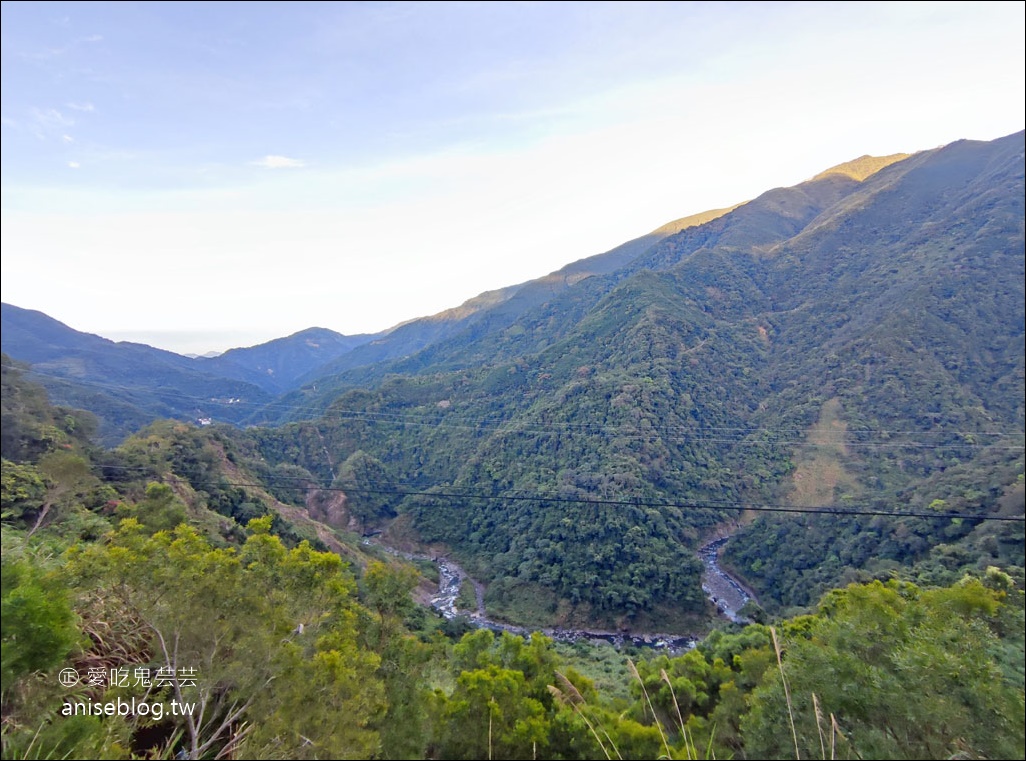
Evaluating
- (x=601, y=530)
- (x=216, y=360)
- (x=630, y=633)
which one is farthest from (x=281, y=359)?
(x=630, y=633)

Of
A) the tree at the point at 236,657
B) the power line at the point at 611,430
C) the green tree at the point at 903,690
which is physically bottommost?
the power line at the point at 611,430

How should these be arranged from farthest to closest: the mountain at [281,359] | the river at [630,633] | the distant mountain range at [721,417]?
1. the mountain at [281,359]
2. the river at [630,633]
3. the distant mountain range at [721,417]

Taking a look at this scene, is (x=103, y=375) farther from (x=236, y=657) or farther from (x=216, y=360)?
(x=216, y=360)

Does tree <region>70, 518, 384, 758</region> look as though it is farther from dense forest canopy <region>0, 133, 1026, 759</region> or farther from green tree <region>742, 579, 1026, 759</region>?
green tree <region>742, 579, 1026, 759</region>

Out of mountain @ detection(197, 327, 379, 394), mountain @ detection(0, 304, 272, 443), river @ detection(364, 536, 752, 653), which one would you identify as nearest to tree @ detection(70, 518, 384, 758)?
mountain @ detection(0, 304, 272, 443)

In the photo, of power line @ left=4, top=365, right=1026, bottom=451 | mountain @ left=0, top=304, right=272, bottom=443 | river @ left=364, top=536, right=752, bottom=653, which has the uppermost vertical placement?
mountain @ left=0, top=304, right=272, bottom=443

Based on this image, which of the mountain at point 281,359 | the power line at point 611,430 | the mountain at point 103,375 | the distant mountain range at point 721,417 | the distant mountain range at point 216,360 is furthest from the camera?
the mountain at point 281,359

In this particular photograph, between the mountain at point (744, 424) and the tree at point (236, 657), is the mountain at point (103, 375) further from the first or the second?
the mountain at point (744, 424)

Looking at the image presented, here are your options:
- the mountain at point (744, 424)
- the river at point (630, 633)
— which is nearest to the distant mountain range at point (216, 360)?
the mountain at point (744, 424)
